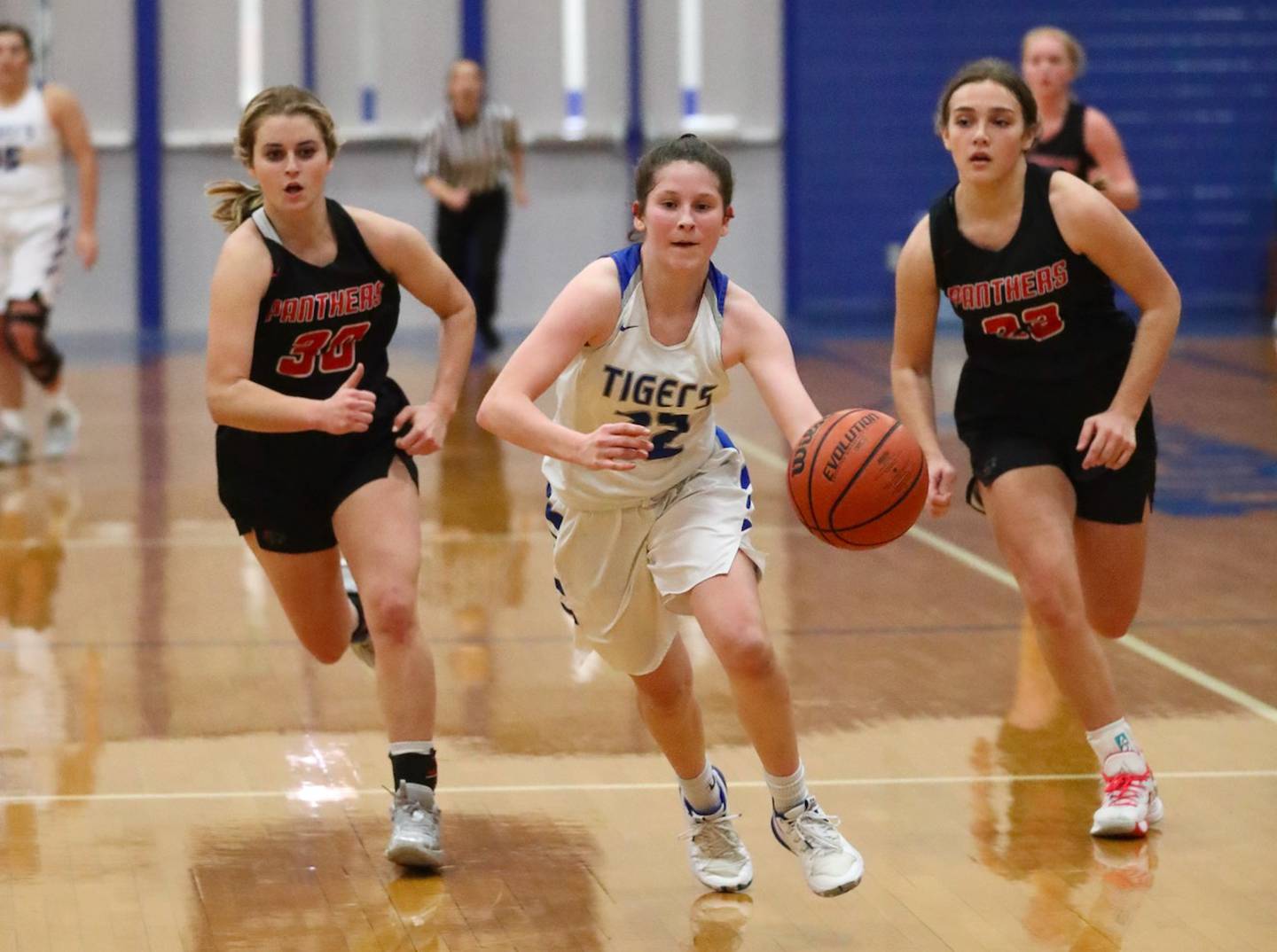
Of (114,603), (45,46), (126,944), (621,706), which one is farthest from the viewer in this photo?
(45,46)

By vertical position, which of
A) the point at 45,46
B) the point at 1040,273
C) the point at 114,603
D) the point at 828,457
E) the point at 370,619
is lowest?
the point at 114,603

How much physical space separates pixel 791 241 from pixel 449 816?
11.9m

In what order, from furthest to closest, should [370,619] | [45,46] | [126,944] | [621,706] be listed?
[45,46], [621,706], [370,619], [126,944]

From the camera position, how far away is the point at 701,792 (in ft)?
13.5

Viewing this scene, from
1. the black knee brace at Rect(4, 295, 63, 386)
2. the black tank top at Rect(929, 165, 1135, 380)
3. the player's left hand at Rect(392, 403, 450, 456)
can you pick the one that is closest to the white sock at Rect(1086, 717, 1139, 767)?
the black tank top at Rect(929, 165, 1135, 380)

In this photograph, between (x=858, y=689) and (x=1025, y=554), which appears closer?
(x=1025, y=554)

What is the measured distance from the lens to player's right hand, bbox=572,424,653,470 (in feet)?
11.7

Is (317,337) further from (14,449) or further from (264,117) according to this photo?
(14,449)

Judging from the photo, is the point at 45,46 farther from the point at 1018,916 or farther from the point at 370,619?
the point at 1018,916

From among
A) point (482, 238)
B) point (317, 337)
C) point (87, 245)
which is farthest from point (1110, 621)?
point (482, 238)

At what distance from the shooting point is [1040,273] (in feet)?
14.4

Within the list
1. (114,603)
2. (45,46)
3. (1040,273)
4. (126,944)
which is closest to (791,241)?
(45,46)

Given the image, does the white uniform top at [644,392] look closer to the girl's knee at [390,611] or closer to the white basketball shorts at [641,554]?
the white basketball shorts at [641,554]

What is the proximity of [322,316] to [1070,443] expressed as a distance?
5.39 feet
